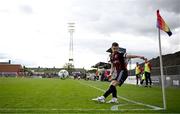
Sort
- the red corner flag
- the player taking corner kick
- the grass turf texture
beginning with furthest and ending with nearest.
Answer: the player taking corner kick, the red corner flag, the grass turf texture

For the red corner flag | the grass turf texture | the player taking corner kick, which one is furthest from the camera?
the player taking corner kick

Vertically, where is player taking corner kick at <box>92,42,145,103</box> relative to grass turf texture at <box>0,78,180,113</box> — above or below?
above

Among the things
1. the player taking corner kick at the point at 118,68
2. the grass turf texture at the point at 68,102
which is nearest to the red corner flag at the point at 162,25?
the player taking corner kick at the point at 118,68

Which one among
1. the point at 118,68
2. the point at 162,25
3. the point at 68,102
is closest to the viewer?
the point at 162,25

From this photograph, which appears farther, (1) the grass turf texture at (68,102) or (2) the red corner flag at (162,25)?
(2) the red corner flag at (162,25)

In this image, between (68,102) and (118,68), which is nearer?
(68,102)

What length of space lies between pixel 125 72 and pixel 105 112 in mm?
3021

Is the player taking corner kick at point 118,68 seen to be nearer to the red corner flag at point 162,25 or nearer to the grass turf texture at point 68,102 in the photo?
the grass turf texture at point 68,102

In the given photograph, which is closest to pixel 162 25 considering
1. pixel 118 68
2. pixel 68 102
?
pixel 118 68

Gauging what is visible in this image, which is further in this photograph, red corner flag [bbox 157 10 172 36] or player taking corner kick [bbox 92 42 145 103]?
player taking corner kick [bbox 92 42 145 103]

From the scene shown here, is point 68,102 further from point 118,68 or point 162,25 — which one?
point 162,25

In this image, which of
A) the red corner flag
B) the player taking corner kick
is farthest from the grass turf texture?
the red corner flag

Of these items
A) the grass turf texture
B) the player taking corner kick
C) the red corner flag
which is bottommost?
the grass turf texture

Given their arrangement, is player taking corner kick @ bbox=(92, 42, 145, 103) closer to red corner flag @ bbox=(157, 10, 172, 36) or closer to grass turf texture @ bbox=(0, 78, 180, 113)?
grass turf texture @ bbox=(0, 78, 180, 113)
